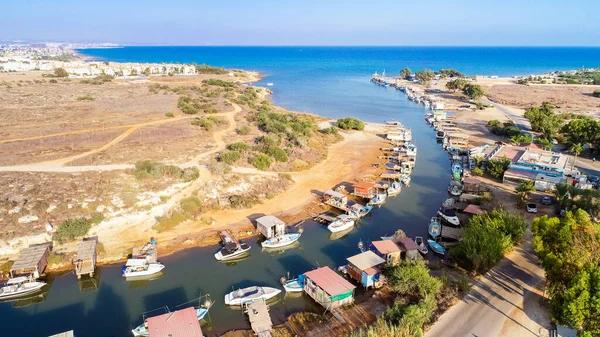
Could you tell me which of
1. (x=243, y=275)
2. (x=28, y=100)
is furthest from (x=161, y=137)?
(x=28, y=100)

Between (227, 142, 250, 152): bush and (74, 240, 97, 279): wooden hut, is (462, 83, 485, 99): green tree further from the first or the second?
(74, 240, 97, 279): wooden hut

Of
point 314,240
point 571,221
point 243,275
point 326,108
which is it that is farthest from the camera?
point 326,108

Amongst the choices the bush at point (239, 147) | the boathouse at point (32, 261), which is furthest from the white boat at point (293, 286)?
the bush at point (239, 147)

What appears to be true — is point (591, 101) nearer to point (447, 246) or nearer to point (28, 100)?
point (447, 246)

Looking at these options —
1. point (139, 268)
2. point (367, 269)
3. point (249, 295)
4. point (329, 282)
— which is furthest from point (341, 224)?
point (139, 268)

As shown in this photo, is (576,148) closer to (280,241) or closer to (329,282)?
(280,241)
